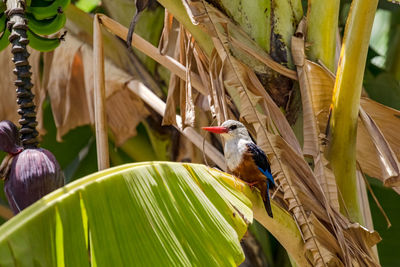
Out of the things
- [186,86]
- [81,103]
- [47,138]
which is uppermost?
[186,86]

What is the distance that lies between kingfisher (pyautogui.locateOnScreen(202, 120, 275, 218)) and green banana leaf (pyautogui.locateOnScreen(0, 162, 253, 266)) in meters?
0.14

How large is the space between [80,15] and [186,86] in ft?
3.43

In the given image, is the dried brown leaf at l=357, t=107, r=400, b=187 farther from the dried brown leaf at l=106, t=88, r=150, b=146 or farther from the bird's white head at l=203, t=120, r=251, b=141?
the dried brown leaf at l=106, t=88, r=150, b=146

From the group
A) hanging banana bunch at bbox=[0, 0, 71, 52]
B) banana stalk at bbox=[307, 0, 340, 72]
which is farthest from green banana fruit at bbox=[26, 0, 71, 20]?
banana stalk at bbox=[307, 0, 340, 72]

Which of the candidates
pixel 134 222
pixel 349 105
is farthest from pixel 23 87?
pixel 349 105

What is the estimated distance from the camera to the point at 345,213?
157 cm

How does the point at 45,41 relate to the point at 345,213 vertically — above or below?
above

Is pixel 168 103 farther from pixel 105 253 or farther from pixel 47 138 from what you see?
pixel 47 138

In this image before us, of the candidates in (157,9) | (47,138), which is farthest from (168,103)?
(47,138)

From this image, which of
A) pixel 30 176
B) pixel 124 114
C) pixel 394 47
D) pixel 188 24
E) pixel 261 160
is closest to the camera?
pixel 30 176

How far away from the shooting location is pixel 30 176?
3.13 feet

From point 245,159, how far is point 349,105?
0.35 metres

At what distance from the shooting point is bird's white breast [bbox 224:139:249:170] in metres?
1.42

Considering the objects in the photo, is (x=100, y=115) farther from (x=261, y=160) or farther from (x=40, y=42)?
(x=261, y=160)
